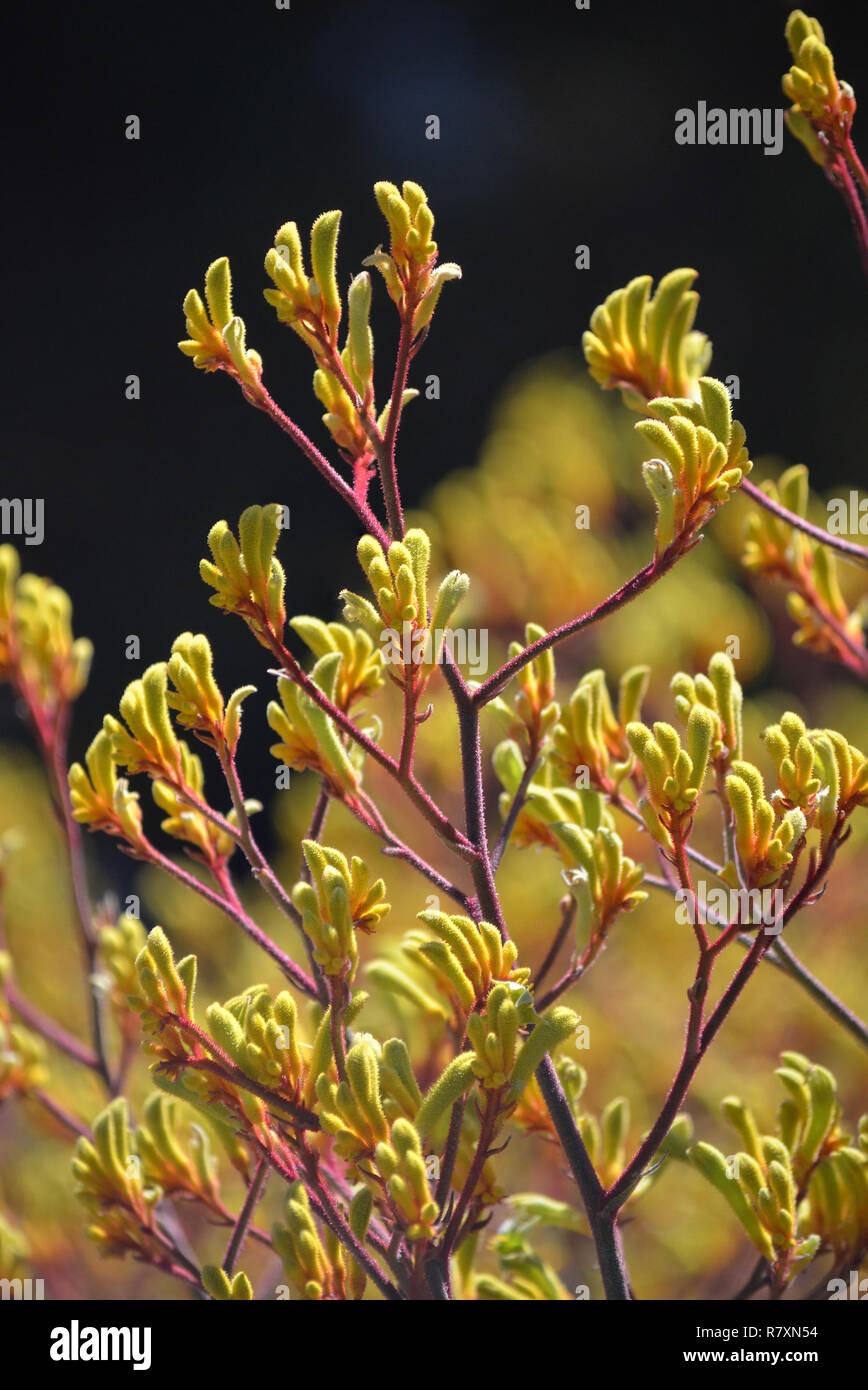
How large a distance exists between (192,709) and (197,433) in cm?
159

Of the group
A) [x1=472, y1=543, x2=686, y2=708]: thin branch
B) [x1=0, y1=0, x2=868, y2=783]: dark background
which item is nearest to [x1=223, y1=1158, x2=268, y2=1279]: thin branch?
[x1=472, y1=543, x2=686, y2=708]: thin branch

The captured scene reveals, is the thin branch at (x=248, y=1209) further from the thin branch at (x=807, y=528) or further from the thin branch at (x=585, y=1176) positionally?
the thin branch at (x=807, y=528)

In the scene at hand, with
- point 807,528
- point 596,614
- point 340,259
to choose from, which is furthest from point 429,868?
point 340,259

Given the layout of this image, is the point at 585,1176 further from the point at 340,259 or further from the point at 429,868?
the point at 340,259

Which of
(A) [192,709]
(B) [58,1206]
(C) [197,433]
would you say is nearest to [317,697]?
(A) [192,709]

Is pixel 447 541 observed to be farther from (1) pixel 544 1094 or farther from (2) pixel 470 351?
(2) pixel 470 351

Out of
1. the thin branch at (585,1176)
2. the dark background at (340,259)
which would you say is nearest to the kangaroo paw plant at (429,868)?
the thin branch at (585,1176)

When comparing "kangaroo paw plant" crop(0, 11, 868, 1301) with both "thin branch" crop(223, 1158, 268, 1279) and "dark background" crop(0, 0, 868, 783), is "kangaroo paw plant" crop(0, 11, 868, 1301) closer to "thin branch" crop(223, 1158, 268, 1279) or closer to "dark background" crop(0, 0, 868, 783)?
"thin branch" crop(223, 1158, 268, 1279)

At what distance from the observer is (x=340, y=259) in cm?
124

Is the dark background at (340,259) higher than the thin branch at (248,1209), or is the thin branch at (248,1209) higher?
the dark background at (340,259)

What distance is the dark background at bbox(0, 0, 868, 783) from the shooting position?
1.42 m

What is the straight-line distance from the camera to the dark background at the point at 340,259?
4.66ft

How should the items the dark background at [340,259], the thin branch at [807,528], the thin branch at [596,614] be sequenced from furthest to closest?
the dark background at [340,259], the thin branch at [807,528], the thin branch at [596,614]

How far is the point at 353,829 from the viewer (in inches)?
41.4
